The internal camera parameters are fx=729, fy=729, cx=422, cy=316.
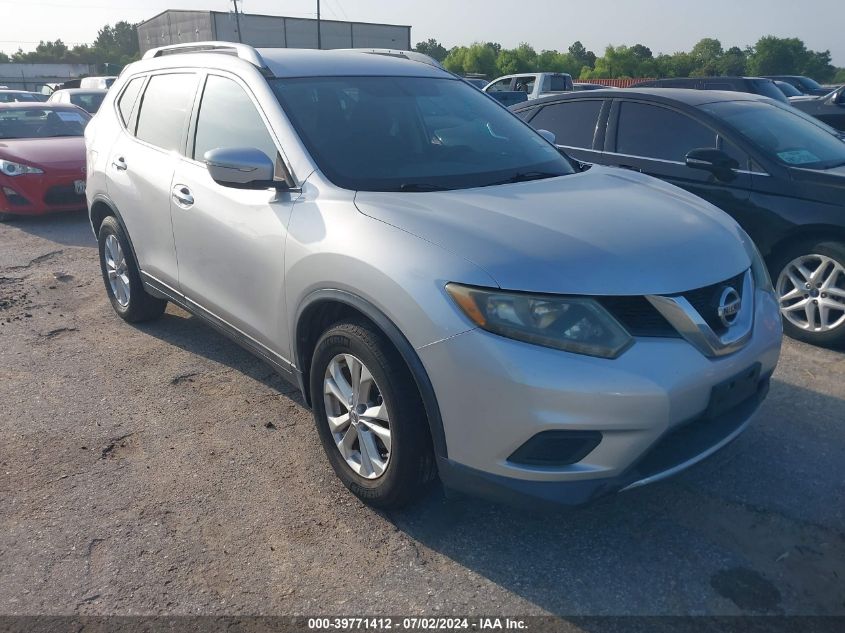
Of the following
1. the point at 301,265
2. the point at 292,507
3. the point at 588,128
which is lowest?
the point at 292,507

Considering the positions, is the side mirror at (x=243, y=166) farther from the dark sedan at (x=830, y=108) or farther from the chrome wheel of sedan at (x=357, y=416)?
the dark sedan at (x=830, y=108)

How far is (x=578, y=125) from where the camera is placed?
600cm

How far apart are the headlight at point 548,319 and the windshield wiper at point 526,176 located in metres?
1.07

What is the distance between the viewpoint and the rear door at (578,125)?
5.84m

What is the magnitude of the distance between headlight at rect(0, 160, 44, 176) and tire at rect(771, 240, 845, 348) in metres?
7.83

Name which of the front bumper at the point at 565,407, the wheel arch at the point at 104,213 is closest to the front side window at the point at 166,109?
the wheel arch at the point at 104,213

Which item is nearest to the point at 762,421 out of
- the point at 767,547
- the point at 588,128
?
the point at 767,547

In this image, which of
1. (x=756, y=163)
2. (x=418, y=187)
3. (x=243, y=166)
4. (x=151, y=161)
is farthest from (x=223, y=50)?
(x=756, y=163)

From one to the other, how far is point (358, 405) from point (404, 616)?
2.65ft

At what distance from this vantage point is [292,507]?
10.0 ft

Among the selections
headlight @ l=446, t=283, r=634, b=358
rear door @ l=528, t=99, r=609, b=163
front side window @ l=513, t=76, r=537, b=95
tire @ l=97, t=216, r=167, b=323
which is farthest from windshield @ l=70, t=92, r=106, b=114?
headlight @ l=446, t=283, r=634, b=358

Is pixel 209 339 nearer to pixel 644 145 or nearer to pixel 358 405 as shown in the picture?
pixel 358 405

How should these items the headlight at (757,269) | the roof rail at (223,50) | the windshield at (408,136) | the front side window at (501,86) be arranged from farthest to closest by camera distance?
the front side window at (501,86)
the roof rail at (223,50)
the windshield at (408,136)
the headlight at (757,269)

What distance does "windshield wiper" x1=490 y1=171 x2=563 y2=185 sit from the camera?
3.35 meters
